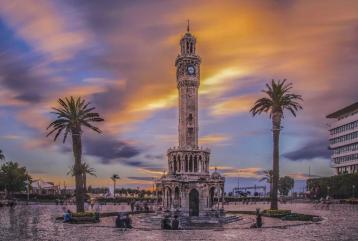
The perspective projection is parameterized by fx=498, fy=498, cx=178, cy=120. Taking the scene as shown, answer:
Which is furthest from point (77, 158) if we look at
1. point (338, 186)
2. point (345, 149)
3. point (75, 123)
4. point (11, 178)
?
point (345, 149)

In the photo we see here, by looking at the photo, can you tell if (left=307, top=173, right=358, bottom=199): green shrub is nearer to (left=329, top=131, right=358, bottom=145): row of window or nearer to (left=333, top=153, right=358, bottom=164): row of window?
(left=333, top=153, right=358, bottom=164): row of window

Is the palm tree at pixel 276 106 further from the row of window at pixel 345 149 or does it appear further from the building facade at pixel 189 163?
the row of window at pixel 345 149

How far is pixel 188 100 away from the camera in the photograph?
79500 millimetres

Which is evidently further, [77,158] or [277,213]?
[277,213]

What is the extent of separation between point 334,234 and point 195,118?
45.4m

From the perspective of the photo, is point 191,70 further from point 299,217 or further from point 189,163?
point 299,217

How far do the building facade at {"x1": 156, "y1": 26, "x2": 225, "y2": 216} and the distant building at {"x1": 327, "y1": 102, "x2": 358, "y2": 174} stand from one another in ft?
265

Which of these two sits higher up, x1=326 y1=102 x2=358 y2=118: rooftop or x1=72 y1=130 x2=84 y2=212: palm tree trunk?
x1=326 y1=102 x2=358 y2=118: rooftop

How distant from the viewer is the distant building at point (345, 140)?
148 meters

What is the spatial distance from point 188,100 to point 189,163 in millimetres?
10066

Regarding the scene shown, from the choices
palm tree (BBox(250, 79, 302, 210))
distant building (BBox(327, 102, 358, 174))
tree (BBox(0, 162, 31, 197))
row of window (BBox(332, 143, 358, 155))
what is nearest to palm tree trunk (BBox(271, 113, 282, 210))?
palm tree (BBox(250, 79, 302, 210))

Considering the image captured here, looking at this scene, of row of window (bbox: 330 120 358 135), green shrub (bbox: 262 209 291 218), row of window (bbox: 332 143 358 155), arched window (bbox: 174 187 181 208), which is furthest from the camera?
row of window (bbox: 332 143 358 155)

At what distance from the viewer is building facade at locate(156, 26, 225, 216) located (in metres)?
73.6

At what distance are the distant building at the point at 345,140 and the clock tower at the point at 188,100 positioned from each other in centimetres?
8102
